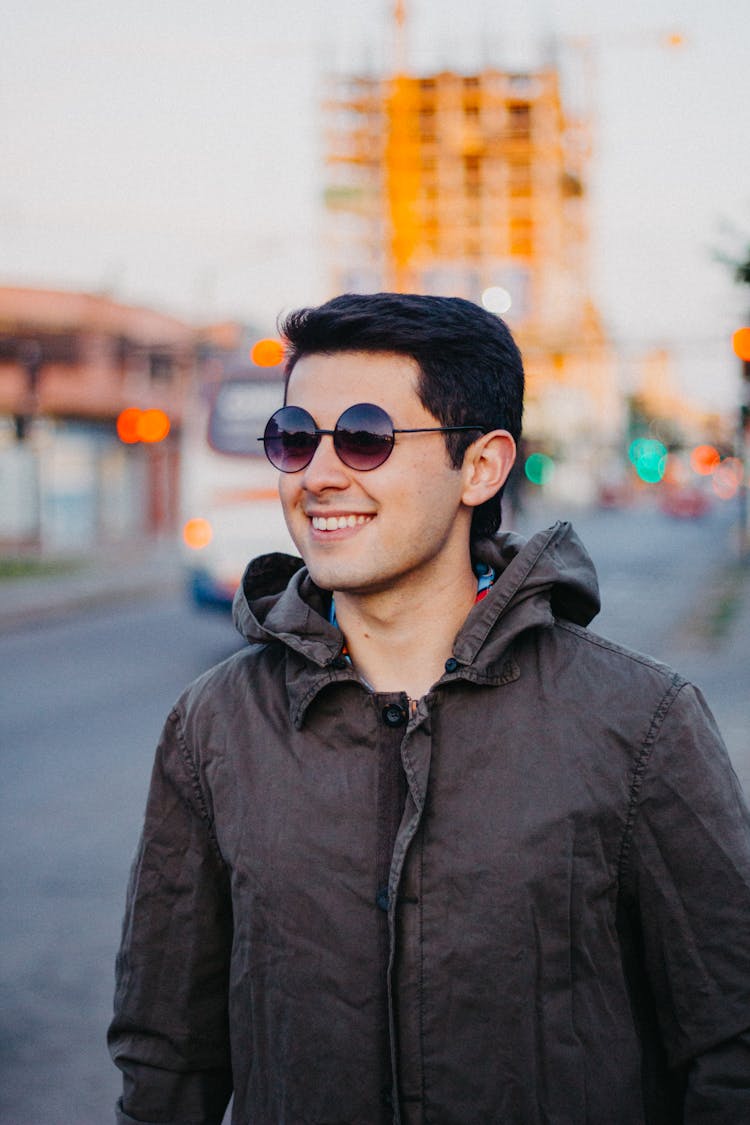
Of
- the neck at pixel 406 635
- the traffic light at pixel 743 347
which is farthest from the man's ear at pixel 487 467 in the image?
the traffic light at pixel 743 347

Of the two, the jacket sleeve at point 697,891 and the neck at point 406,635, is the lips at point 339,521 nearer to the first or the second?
the neck at point 406,635

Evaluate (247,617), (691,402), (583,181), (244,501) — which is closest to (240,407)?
(244,501)

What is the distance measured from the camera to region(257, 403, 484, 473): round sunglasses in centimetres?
168

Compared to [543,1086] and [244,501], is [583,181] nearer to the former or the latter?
[244,501]

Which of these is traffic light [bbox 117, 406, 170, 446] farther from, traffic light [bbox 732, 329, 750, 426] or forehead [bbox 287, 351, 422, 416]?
forehead [bbox 287, 351, 422, 416]

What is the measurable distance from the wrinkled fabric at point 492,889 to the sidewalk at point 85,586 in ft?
46.3

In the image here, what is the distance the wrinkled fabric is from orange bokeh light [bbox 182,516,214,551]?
1106 cm

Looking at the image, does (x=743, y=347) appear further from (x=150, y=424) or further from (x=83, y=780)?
(x=150, y=424)

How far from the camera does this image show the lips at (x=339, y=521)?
1711 mm

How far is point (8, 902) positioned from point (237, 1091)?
386cm

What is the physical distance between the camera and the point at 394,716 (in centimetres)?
165

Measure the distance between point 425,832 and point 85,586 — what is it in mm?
18946

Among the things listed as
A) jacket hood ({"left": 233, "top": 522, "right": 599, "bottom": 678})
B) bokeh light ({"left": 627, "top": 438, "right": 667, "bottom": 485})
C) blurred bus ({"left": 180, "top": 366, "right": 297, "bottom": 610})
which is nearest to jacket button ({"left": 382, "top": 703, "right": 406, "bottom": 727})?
jacket hood ({"left": 233, "top": 522, "right": 599, "bottom": 678})

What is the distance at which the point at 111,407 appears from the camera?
3291 centimetres
